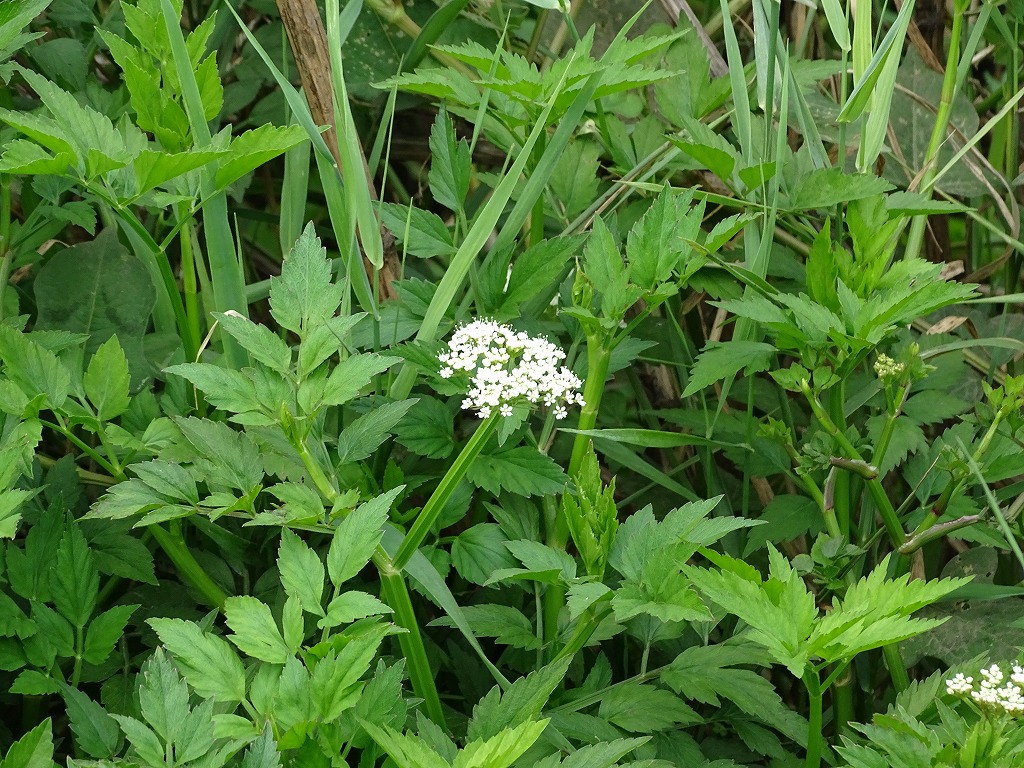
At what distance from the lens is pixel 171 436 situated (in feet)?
3.30

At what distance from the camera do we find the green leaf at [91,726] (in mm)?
925

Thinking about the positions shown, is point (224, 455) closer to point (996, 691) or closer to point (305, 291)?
point (305, 291)

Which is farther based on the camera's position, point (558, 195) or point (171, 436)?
point (558, 195)

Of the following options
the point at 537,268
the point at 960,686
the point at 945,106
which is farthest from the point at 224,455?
the point at 945,106

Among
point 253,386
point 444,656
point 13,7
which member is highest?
point 13,7

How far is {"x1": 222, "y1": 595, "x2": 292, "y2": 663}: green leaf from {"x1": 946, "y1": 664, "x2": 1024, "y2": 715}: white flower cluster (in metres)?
0.53

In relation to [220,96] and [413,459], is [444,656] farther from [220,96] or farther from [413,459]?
[220,96]

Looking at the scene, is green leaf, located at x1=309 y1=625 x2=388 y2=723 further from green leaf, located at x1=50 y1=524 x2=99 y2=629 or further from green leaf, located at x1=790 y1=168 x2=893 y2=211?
green leaf, located at x1=790 y1=168 x2=893 y2=211

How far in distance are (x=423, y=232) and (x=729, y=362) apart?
368 millimetres

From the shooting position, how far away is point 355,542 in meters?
0.83

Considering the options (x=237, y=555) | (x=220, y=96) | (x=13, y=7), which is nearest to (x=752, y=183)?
(x=220, y=96)

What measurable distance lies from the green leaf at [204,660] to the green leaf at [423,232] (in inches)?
19.6

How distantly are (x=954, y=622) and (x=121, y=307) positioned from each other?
1.02 m

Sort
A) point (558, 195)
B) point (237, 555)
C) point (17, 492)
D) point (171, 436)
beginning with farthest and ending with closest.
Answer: point (558, 195) < point (237, 555) < point (171, 436) < point (17, 492)
